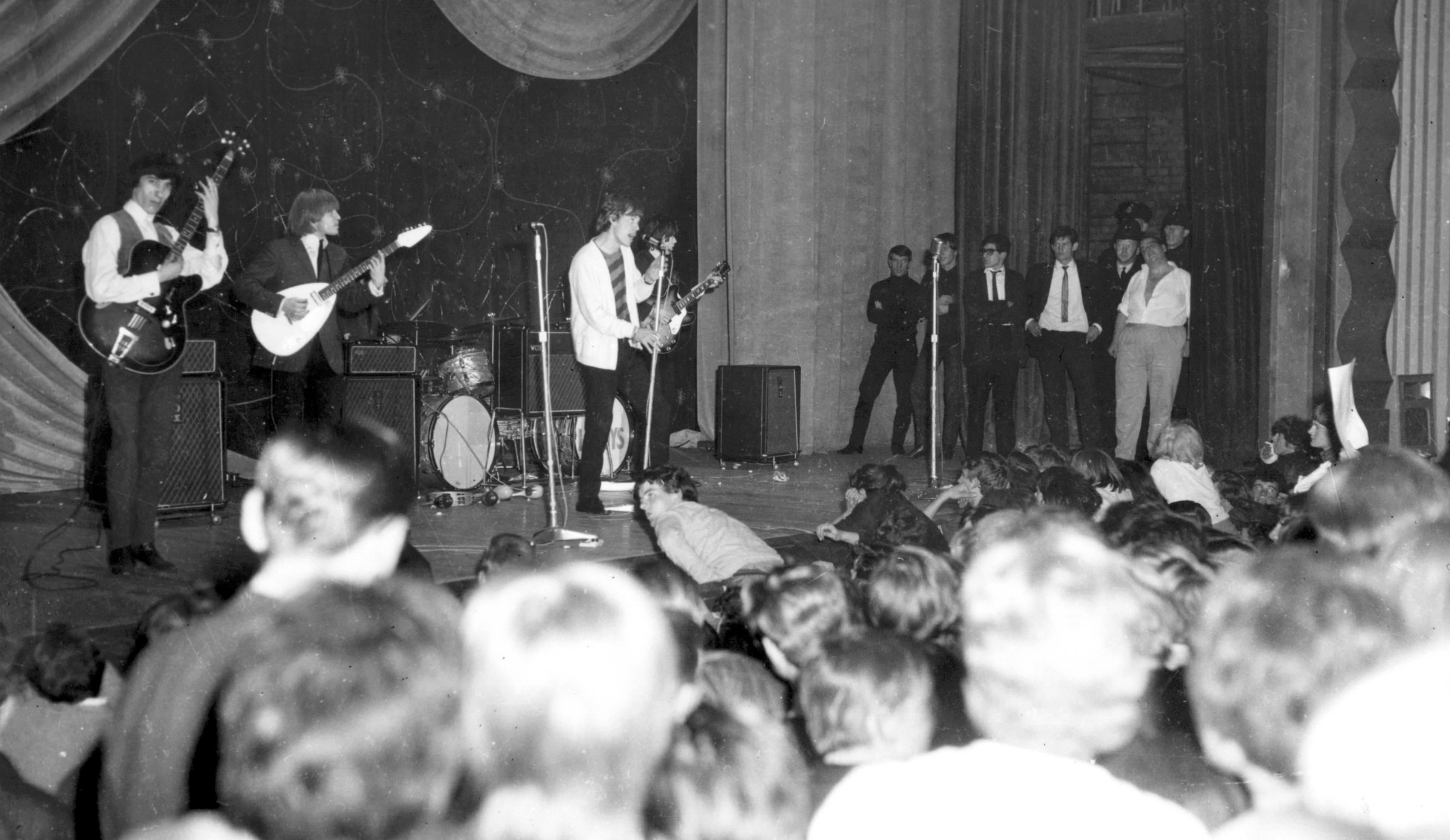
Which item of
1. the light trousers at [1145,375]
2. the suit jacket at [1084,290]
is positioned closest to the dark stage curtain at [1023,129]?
the suit jacket at [1084,290]

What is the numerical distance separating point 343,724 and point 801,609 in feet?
3.53

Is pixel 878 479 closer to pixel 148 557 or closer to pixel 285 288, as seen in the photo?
pixel 148 557

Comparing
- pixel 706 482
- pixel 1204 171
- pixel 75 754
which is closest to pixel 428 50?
pixel 706 482

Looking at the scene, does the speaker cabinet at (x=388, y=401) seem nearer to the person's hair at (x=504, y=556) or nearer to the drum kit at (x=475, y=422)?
the drum kit at (x=475, y=422)

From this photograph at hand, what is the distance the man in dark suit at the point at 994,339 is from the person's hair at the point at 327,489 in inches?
253

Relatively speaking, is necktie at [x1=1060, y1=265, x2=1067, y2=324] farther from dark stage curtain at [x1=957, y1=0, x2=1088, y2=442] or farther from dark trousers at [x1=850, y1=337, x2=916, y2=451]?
dark stage curtain at [x1=957, y1=0, x2=1088, y2=442]

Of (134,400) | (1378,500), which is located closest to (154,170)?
(134,400)

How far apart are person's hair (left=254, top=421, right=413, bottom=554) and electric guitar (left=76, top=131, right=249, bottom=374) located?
8.87 ft

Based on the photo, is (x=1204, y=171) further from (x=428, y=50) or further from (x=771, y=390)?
(x=428, y=50)

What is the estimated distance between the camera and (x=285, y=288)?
5.51m

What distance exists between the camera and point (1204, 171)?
8.10m

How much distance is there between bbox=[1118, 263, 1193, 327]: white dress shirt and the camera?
7.50 metres

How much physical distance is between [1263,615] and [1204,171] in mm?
6983

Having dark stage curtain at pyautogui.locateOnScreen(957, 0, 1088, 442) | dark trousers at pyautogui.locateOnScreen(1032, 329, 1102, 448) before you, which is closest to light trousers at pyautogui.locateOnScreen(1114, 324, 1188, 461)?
dark trousers at pyautogui.locateOnScreen(1032, 329, 1102, 448)
